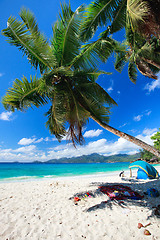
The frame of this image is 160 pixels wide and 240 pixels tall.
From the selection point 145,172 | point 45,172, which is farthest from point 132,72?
point 45,172

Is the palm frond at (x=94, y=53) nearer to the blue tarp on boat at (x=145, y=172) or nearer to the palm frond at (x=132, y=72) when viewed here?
the palm frond at (x=132, y=72)

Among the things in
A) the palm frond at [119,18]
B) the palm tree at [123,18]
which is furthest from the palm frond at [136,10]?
the palm frond at [119,18]

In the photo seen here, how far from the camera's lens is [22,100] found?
4086mm

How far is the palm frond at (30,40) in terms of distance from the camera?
3.66m

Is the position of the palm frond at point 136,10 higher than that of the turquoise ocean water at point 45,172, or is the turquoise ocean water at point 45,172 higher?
the palm frond at point 136,10

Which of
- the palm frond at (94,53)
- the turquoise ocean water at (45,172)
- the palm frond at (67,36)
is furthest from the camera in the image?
the turquoise ocean water at (45,172)

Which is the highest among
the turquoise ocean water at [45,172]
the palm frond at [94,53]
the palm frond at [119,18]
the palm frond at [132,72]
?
the palm frond at [132,72]

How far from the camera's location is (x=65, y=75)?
383 centimetres

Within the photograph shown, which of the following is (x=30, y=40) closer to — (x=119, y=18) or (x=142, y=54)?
(x=119, y=18)

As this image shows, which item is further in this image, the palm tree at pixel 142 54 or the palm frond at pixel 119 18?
the palm tree at pixel 142 54

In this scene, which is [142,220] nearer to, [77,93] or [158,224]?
[158,224]

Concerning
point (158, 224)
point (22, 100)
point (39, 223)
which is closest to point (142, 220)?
point (158, 224)

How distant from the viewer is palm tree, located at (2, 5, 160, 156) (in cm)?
381

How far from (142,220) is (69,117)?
12.8ft
